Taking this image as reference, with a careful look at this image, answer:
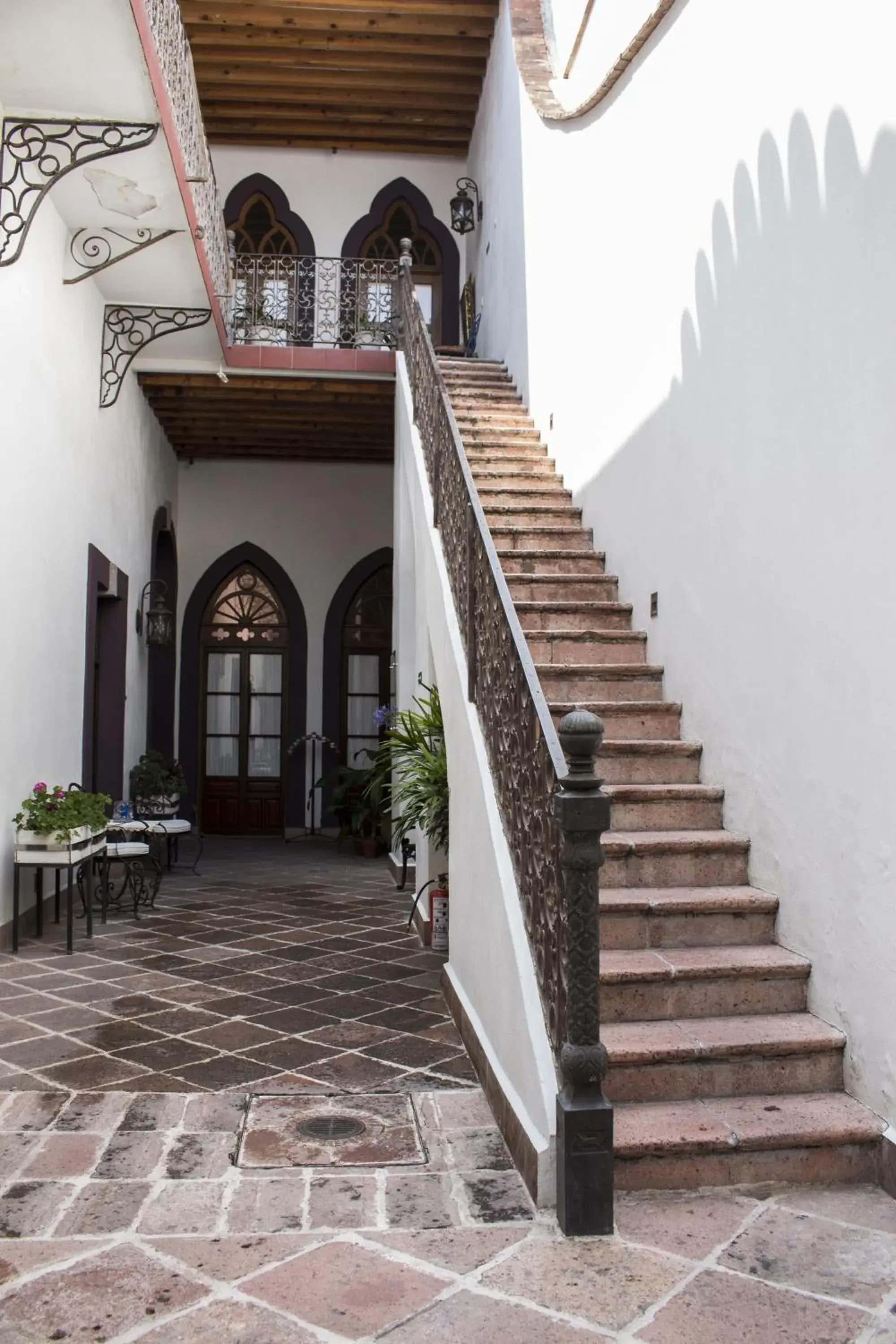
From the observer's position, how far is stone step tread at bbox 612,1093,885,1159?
3.05m

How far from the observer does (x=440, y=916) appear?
6.21 m

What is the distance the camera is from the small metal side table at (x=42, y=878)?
6.09m

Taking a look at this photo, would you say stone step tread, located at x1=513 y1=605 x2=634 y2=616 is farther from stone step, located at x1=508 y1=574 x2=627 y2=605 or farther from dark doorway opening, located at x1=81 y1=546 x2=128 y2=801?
dark doorway opening, located at x1=81 y1=546 x2=128 y2=801

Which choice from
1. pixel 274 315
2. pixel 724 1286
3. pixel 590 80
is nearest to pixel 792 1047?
pixel 724 1286

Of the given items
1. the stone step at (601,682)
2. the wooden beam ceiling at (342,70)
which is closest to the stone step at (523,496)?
the stone step at (601,682)

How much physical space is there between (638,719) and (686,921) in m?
1.28

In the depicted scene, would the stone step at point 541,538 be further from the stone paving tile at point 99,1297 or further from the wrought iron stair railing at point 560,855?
the stone paving tile at point 99,1297

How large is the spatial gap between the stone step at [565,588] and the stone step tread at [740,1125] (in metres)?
3.19

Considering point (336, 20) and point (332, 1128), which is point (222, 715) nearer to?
point (336, 20)

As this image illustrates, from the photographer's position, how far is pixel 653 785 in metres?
4.60

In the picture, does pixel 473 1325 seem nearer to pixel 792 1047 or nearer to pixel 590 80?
pixel 792 1047

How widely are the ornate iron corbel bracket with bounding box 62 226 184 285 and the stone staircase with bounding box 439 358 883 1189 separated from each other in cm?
380

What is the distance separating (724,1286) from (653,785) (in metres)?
2.26

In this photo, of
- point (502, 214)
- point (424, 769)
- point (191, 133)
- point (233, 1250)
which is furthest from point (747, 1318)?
point (502, 214)
